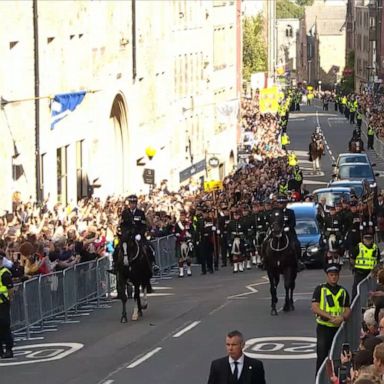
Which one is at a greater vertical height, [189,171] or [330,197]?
[189,171]

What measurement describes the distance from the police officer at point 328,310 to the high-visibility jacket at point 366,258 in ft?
22.3

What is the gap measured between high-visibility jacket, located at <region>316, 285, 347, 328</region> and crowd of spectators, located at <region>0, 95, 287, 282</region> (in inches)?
280

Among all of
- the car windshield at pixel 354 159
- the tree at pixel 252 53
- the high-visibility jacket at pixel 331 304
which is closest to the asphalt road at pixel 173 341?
the high-visibility jacket at pixel 331 304

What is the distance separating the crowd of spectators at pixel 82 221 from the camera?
27.9 metres

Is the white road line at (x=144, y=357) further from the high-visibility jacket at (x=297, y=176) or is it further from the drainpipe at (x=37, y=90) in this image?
the high-visibility jacket at (x=297, y=176)

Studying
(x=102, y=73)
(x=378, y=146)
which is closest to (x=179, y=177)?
(x=102, y=73)

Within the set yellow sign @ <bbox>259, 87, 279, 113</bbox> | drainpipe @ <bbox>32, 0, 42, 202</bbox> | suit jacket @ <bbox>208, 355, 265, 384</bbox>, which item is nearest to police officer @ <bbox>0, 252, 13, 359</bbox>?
suit jacket @ <bbox>208, 355, 265, 384</bbox>

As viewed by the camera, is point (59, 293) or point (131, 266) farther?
point (59, 293)

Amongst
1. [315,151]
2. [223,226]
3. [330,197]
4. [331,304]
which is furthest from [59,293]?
[315,151]

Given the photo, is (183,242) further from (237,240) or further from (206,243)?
(237,240)

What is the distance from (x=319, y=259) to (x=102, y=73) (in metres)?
16.1

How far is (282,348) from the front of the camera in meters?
23.5

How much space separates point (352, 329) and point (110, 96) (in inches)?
1336

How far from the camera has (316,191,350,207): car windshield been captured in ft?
154
